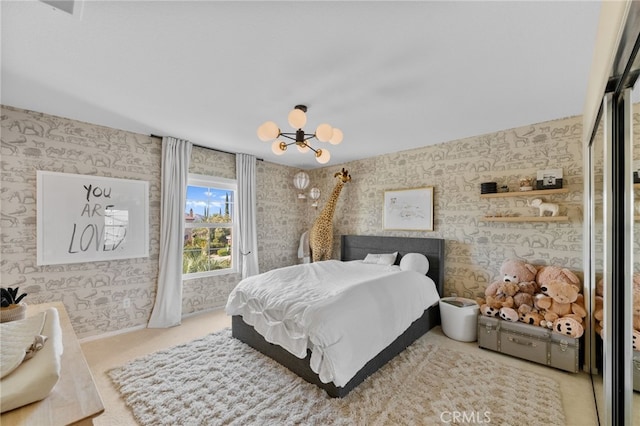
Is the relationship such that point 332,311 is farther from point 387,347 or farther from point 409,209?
point 409,209

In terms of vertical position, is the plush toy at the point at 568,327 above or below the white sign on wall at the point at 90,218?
below

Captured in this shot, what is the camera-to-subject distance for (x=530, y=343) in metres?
2.42

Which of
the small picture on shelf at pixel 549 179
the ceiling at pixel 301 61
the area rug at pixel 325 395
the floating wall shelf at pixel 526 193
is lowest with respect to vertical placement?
the area rug at pixel 325 395

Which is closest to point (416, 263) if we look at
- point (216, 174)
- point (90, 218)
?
point (216, 174)

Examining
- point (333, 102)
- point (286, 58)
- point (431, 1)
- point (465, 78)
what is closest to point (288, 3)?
point (286, 58)

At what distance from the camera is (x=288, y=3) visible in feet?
4.30

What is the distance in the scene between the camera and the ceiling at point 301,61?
1370 mm

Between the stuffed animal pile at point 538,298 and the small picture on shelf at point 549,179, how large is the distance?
0.82 m

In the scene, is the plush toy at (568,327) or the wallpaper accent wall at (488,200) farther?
the wallpaper accent wall at (488,200)

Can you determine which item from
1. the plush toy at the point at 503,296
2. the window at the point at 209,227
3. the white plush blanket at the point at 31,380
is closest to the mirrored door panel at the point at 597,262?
the plush toy at the point at 503,296

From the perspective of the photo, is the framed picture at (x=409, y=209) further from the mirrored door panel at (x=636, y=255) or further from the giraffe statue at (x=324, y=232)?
the mirrored door panel at (x=636, y=255)

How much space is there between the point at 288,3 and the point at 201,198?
3.23m

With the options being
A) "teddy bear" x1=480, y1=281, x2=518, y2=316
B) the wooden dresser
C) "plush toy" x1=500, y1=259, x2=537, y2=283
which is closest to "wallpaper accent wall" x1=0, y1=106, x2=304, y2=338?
the wooden dresser

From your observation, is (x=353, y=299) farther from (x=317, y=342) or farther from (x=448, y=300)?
(x=448, y=300)
